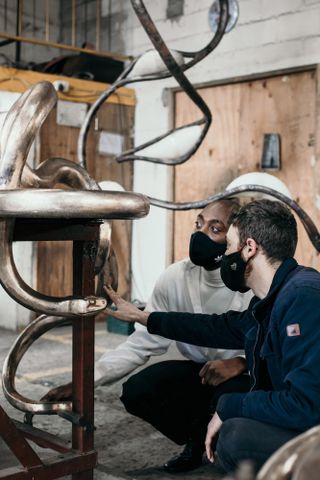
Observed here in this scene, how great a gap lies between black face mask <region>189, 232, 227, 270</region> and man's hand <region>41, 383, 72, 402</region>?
0.68 metres

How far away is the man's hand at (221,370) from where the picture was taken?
244cm

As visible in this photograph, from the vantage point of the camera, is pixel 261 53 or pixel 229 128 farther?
pixel 229 128

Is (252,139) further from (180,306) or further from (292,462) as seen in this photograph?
(292,462)

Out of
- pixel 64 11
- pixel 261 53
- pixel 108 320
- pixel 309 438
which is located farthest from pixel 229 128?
pixel 309 438

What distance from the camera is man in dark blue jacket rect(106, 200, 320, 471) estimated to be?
1684 millimetres

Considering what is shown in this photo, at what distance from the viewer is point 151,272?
18.9 ft

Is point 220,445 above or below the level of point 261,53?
below

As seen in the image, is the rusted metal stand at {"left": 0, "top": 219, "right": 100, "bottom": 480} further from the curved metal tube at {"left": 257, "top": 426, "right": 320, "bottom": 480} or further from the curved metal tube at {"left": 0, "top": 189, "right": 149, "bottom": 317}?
the curved metal tube at {"left": 257, "top": 426, "right": 320, "bottom": 480}

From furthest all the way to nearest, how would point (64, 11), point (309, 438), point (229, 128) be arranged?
point (64, 11)
point (229, 128)
point (309, 438)

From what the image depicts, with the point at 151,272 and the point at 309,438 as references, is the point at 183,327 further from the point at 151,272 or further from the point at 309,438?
the point at 151,272

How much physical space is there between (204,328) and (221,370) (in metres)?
0.22

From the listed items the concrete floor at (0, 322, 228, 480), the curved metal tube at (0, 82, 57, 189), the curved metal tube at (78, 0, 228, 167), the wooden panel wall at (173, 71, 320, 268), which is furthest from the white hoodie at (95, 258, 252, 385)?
the wooden panel wall at (173, 71, 320, 268)

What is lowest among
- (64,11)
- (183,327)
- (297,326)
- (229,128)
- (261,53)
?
(183,327)

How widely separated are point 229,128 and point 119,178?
3.72 ft
